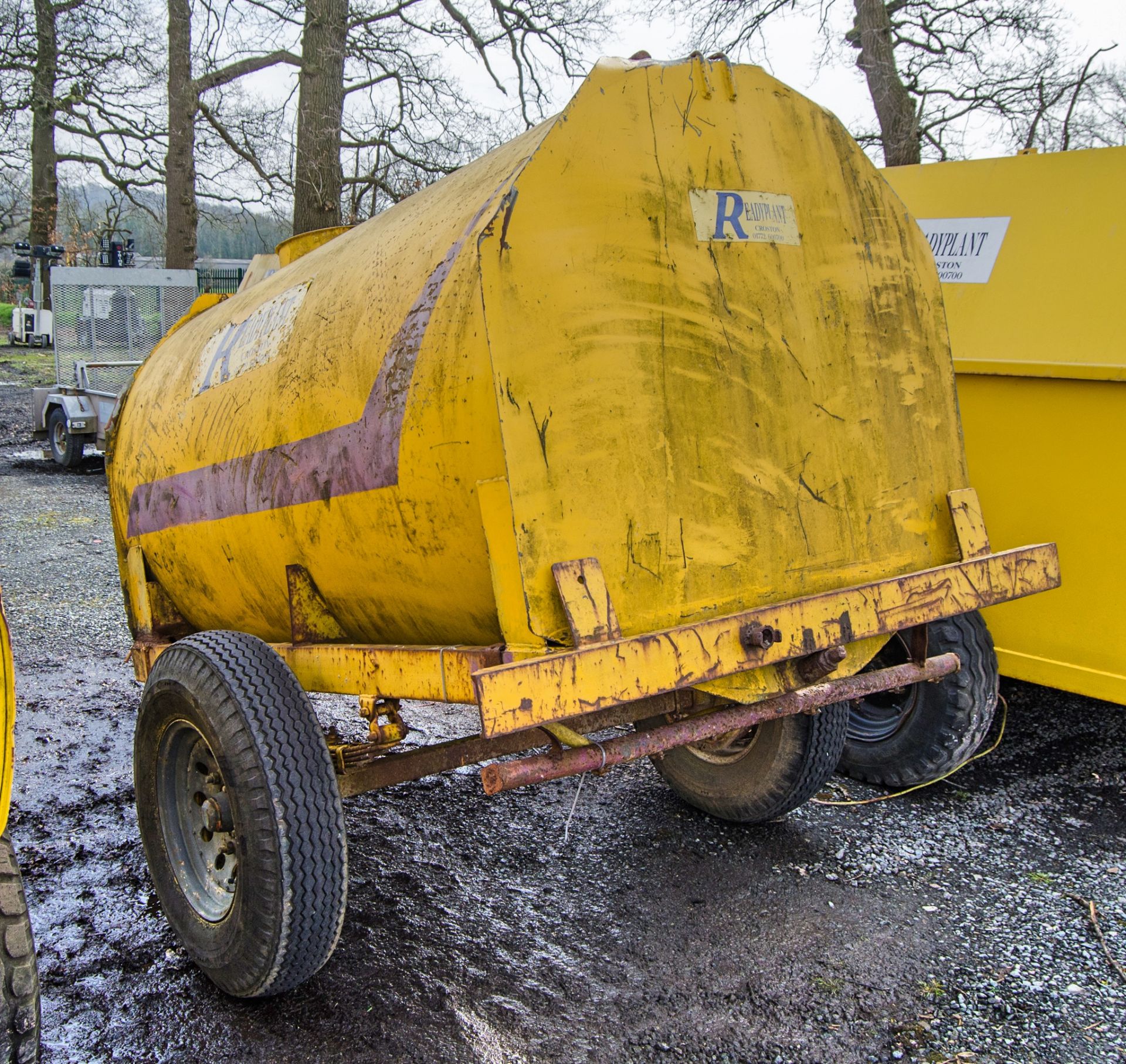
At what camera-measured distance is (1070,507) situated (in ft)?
13.3

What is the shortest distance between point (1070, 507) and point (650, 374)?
7.84ft

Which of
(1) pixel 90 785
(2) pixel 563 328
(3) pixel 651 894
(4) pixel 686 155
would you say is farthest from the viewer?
(1) pixel 90 785

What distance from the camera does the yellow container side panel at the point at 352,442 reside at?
259 centimetres

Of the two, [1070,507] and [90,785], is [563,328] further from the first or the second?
[90,785]

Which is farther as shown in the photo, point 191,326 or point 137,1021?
point 191,326

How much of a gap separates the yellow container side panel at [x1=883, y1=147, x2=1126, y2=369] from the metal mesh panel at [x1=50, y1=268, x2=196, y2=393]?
11.4m

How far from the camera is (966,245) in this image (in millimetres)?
4641

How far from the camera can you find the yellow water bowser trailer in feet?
7.89

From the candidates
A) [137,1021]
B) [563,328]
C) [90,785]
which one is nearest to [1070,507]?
[563,328]

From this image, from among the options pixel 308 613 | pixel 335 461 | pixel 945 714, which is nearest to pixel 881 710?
pixel 945 714

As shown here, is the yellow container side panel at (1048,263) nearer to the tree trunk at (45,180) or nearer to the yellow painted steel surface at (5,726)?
the yellow painted steel surface at (5,726)

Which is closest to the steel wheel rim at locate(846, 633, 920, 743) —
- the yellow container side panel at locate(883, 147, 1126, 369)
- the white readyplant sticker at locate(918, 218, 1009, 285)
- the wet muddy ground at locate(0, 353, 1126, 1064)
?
the wet muddy ground at locate(0, 353, 1126, 1064)

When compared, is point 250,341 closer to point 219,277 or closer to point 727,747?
point 727,747

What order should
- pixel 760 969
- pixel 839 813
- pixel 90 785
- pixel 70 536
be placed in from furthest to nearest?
1. pixel 70 536
2. pixel 90 785
3. pixel 839 813
4. pixel 760 969
